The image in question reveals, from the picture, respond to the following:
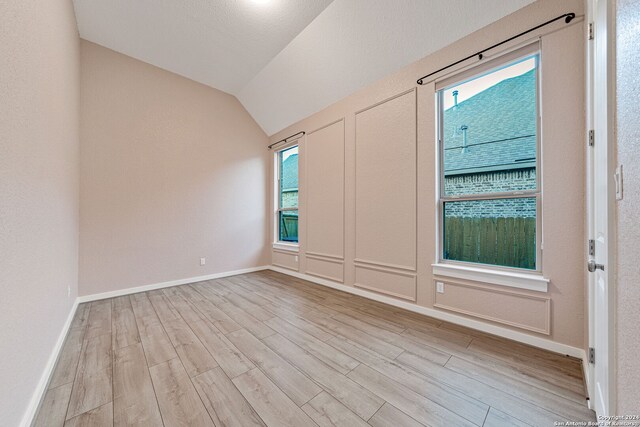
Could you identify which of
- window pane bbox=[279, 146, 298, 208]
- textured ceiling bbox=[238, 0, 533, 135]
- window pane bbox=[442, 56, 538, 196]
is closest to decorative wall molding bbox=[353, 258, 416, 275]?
window pane bbox=[442, 56, 538, 196]

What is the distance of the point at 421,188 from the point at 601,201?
61.7 inches

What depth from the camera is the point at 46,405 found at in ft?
4.60

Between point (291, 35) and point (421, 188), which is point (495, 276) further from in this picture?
point (291, 35)

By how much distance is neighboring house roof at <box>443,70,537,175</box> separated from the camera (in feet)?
6.98

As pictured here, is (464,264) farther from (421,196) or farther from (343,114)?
(343,114)

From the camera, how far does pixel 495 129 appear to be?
2326 mm

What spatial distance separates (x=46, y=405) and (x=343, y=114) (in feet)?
12.8

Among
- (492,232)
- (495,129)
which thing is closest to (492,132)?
(495,129)

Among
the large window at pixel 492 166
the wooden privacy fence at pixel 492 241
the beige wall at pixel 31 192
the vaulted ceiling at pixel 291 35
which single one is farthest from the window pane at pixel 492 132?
the beige wall at pixel 31 192

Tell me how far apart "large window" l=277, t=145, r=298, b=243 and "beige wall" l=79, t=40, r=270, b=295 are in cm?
47

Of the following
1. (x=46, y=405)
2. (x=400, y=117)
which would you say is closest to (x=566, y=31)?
(x=400, y=117)

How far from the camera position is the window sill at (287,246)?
449cm

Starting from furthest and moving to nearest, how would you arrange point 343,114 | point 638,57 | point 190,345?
point 343,114
point 190,345
point 638,57

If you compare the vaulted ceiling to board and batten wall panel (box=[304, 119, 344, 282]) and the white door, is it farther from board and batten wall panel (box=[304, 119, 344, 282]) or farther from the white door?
the white door
